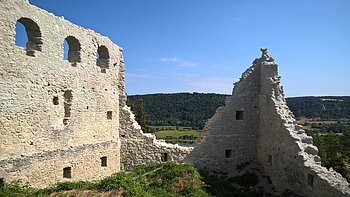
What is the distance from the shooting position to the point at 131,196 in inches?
434

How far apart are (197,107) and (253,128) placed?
45.6m

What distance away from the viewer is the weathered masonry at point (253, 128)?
1484 cm

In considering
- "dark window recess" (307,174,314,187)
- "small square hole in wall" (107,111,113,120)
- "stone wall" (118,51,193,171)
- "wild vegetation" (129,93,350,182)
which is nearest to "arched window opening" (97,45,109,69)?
"stone wall" (118,51,193,171)

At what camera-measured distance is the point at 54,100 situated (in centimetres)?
1320

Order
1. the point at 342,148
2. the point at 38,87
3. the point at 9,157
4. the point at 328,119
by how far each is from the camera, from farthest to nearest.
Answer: the point at 328,119
the point at 342,148
the point at 38,87
the point at 9,157

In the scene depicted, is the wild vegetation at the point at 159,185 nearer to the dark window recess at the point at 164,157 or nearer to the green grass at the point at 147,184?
the green grass at the point at 147,184

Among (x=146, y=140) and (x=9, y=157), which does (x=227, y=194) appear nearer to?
(x=146, y=140)

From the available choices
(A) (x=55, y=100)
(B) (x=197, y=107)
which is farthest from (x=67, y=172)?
(B) (x=197, y=107)

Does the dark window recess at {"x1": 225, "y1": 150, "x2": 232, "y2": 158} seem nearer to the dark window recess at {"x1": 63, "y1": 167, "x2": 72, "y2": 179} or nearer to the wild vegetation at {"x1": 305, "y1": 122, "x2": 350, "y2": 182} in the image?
the dark window recess at {"x1": 63, "y1": 167, "x2": 72, "y2": 179}

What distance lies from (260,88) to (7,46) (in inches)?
471

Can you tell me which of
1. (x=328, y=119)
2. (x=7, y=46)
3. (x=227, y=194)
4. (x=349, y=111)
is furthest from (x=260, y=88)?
(x=349, y=111)

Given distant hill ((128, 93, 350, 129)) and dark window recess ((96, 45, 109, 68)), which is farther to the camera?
→ distant hill ((128, 93, 350, 129))

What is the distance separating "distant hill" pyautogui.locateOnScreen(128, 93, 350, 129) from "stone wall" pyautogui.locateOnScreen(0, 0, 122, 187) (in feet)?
123

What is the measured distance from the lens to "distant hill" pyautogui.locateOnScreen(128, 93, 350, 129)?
60000mm
